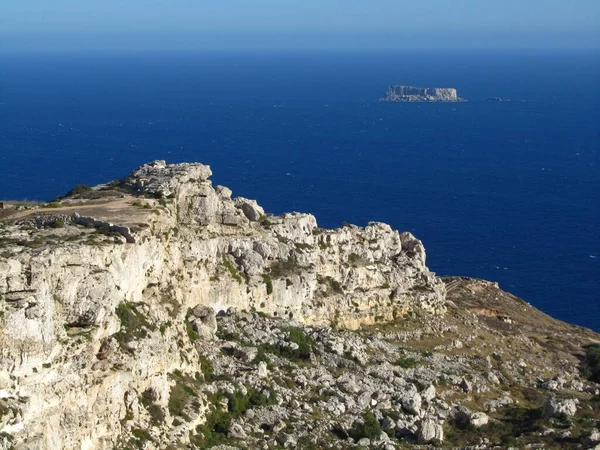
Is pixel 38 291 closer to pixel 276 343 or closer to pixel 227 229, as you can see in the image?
pixel 276 343

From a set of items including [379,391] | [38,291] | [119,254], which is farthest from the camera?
[379,391]

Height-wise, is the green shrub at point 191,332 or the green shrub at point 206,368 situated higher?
the green shrub at point 191,332

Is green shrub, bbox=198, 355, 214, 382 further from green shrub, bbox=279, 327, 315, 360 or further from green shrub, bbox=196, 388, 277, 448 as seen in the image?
green shrub, bbox=279, 327, 315, 360

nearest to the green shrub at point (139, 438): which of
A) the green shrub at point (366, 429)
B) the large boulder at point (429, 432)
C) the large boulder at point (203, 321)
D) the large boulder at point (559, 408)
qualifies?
the green shrub at point (366, 429)

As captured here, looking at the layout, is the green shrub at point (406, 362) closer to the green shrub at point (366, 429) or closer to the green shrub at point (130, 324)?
the green shrub at point (366, 429)

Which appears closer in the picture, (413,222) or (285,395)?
(285,395)

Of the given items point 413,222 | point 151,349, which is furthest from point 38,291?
point 413,222
